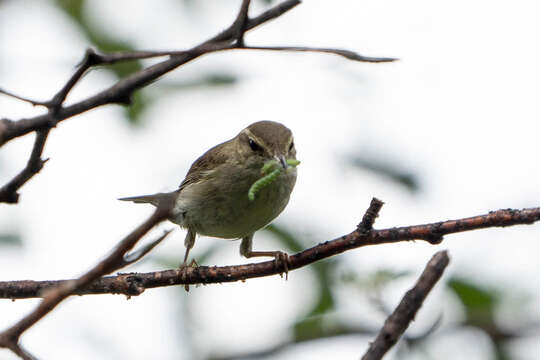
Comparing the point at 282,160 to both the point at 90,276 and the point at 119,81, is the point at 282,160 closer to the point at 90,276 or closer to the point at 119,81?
the point at 119,81

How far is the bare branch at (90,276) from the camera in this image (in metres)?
1.01

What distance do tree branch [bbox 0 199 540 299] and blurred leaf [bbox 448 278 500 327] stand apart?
1236 millimetres

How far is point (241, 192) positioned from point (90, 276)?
4.08 m

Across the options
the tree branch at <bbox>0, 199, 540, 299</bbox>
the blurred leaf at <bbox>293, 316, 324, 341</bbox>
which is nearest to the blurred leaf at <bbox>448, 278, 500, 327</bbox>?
the blurred leaf at <bbox>293, 316, 324, 341</bbox>

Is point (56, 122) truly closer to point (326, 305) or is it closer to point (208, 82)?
point (326, 305)

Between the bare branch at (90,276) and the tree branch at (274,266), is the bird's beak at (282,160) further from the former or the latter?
the bare branch at (90,276)

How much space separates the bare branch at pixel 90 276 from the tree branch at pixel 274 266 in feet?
1.71

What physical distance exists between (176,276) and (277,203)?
7.48 feet

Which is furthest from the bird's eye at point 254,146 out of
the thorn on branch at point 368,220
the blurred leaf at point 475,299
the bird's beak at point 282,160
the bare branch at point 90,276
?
the bare branch at point 90,276

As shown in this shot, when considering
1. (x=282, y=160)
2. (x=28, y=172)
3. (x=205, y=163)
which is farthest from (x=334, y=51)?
(x=205, y=163)

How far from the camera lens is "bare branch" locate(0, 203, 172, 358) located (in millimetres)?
1011

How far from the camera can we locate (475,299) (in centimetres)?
356

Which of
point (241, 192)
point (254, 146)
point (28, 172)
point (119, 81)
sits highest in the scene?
point (119, 81)

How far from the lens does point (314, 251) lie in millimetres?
2525
